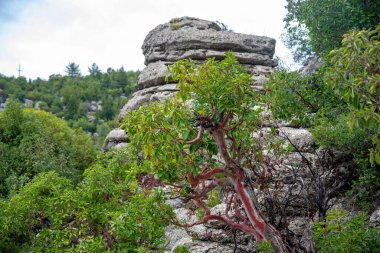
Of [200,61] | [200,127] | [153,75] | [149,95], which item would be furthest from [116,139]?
[200,127]

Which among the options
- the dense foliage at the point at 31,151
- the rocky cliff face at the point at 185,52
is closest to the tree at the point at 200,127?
the rocky cliff face at the point at 185,52

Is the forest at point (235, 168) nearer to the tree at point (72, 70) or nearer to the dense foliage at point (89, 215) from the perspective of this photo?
the dense foliage at point (89, 215)

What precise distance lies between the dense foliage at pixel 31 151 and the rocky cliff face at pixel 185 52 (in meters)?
4.33

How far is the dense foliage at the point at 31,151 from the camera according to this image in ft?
74.7

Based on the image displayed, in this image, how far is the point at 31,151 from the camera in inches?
940

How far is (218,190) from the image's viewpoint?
14000mm

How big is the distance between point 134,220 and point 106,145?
44.0ft

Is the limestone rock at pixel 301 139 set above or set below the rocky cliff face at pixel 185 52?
below

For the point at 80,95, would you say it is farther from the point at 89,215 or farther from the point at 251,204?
the point at 251,204

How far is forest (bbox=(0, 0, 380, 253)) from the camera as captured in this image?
8.02m

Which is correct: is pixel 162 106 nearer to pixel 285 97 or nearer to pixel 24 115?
pixel 285 97

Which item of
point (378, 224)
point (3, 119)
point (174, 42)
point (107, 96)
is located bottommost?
point (378, 224)

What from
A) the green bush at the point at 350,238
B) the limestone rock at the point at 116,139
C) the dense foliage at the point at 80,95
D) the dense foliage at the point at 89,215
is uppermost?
the dense foliage at the point at 80,95

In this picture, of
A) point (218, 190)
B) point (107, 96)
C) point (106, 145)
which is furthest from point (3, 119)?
point (107, 96)
